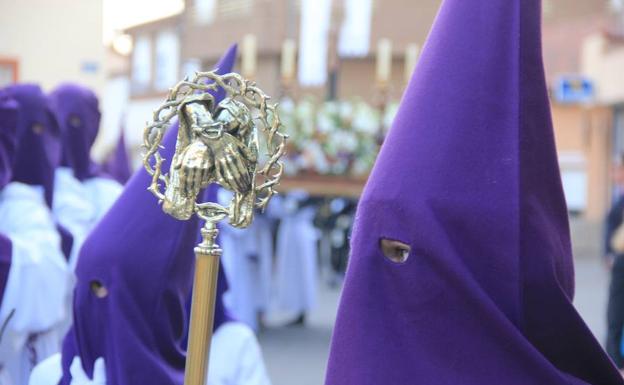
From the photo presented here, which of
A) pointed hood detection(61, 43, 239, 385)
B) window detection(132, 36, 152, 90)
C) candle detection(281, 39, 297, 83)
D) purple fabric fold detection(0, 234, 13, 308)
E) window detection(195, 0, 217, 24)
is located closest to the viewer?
pointed hood detection(61, 43, 239, 385)

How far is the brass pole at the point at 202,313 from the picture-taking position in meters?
2.41

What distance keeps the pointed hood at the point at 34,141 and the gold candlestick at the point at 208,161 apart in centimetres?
418

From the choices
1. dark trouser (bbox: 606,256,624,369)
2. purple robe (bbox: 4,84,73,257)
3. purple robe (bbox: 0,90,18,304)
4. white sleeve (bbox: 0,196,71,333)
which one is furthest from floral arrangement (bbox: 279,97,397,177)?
white sleeve (bbox: 0,196,71,333)

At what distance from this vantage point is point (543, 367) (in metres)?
2.41

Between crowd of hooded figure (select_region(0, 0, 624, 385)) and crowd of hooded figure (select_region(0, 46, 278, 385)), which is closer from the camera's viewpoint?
crowd of hooded figure (select_region(0, 0, 624, 385))

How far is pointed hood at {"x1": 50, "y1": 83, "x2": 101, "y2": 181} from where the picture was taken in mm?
8148

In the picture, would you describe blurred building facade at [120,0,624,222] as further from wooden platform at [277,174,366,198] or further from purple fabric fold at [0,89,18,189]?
purple fabric fold at [0,89,18,189]

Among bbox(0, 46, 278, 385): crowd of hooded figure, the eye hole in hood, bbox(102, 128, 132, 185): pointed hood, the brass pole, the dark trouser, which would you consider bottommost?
the dark trouser

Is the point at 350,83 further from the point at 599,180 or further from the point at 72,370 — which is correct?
the point at 72,370

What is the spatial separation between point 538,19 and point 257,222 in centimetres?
925

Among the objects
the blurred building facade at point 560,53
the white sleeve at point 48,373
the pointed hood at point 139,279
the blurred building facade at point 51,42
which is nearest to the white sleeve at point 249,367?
the pointed hood at point 139,279

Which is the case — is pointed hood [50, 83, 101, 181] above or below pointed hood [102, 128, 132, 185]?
above

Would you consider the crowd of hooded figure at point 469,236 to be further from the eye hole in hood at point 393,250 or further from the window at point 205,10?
the window at point 205,10

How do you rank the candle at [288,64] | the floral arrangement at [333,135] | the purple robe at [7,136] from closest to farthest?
1. the purple robe at [7,136]
2. the floral arrangement at [333,135]
3. the candle at [288,64]
